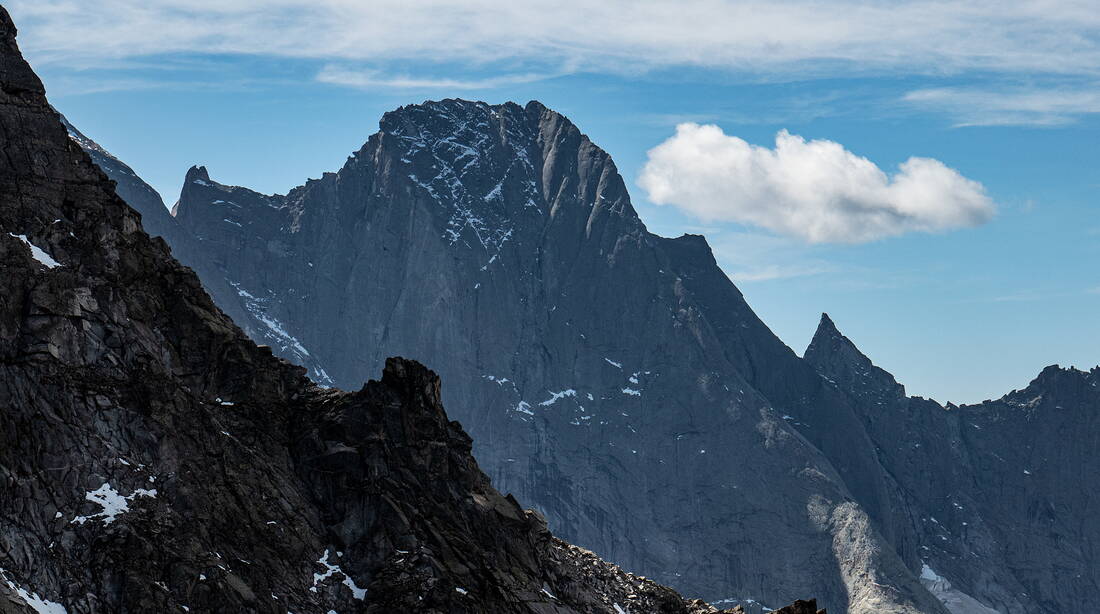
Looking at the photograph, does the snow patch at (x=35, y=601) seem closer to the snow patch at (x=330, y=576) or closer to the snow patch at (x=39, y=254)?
the snow patch at (x=330, y=576)

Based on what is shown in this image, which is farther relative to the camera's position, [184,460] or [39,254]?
[184,460]

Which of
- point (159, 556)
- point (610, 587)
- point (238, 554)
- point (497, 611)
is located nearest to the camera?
point (159, 556)

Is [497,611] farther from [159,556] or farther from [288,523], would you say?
[159,556]

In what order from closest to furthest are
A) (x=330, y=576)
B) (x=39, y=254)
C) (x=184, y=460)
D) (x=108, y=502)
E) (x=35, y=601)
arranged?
(x=35, y=601), (x=108, y=502), (x=39, y=254), (x=184, y=460), (x=330, y=576)

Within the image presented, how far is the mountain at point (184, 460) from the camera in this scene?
116m

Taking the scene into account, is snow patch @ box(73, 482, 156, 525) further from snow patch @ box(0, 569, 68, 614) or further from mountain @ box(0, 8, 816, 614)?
snow patch @ box(0, 569, 68, 614)

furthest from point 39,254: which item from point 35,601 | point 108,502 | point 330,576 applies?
point 330,576

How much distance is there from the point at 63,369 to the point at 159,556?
16.0 metres

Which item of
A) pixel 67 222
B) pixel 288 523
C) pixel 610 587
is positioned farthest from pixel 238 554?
pixel 610 587

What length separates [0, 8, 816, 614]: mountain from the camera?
380ft

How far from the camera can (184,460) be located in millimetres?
126688

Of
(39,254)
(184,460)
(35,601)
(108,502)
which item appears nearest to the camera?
(35,601)

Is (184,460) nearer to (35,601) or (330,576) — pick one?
(330,576)

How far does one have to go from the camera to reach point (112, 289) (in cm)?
12962
